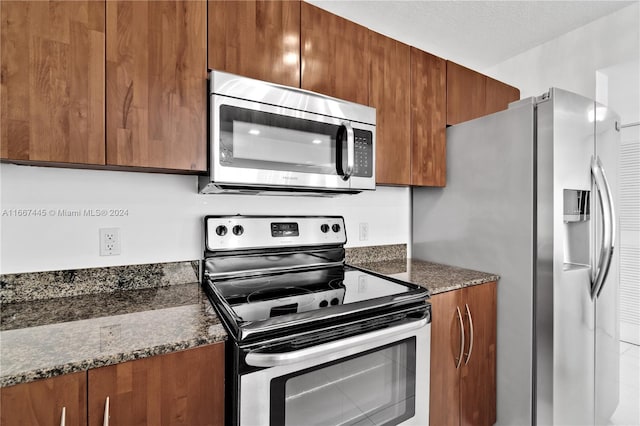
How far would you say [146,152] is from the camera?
3.74 feet

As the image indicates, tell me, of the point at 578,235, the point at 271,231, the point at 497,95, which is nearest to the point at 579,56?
the point at 497,95

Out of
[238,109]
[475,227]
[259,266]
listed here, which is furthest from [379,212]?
[238,109]

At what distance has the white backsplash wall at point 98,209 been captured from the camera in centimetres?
120

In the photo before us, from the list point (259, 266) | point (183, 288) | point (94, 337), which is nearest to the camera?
point (94, 337)

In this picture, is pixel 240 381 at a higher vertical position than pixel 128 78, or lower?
lower

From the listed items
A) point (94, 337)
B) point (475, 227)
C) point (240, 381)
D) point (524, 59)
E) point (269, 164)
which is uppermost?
point (524, 59)

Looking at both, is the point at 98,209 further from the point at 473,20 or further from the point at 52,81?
the point at 473,20

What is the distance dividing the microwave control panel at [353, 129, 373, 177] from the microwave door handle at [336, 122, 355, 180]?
0.07m

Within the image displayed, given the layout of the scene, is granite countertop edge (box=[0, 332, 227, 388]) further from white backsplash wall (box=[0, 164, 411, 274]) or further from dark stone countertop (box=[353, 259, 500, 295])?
dark stone countertop (box=[353, 259, 500, 295])

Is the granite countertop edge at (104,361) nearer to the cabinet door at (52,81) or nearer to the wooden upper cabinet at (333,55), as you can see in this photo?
the cabinet door at (52,81)

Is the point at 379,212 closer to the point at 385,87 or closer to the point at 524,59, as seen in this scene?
the point at 385,87

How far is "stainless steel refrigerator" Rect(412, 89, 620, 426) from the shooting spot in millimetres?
1496

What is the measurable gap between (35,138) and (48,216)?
0.41 m

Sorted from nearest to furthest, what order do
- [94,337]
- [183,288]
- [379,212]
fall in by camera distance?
[94,337] → [183,288] → [379,212]
